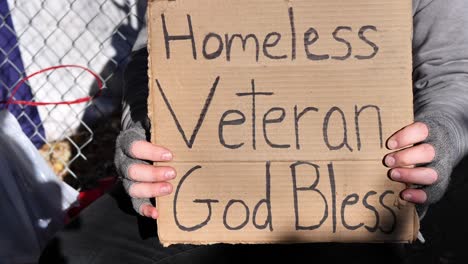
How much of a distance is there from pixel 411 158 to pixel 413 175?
0.03 metres

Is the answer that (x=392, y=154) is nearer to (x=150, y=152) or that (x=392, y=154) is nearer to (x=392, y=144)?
(x=392, y=144)

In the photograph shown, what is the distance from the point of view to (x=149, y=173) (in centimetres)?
127

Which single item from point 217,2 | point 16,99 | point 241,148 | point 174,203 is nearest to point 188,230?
point 174,203

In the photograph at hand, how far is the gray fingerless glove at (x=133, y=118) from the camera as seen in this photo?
137cm

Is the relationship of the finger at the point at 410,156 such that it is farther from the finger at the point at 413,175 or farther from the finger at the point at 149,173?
the finger at the point at 149,173

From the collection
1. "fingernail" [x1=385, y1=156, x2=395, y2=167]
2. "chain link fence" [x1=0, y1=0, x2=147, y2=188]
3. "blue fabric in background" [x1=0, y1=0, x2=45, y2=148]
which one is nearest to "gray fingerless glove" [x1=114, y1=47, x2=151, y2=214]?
"fingernail" [x1=385, y1=156, x2=395, y2=167]

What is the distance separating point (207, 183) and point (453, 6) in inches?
26.5

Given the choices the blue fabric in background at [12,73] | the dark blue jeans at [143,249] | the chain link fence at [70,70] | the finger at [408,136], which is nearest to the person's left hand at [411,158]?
the finger at [408,136]

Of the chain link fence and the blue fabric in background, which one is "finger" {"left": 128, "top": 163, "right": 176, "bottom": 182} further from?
the blue fabric in background

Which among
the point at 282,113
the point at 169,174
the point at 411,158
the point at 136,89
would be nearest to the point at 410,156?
the point at 411,158

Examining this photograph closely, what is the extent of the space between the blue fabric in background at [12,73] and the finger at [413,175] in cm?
183

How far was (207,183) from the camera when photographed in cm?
126

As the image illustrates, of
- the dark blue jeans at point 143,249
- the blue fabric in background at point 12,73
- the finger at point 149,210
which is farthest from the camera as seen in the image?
the blue fabric in background at point 12,73

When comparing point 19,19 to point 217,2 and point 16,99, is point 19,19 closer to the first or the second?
point 16,99
